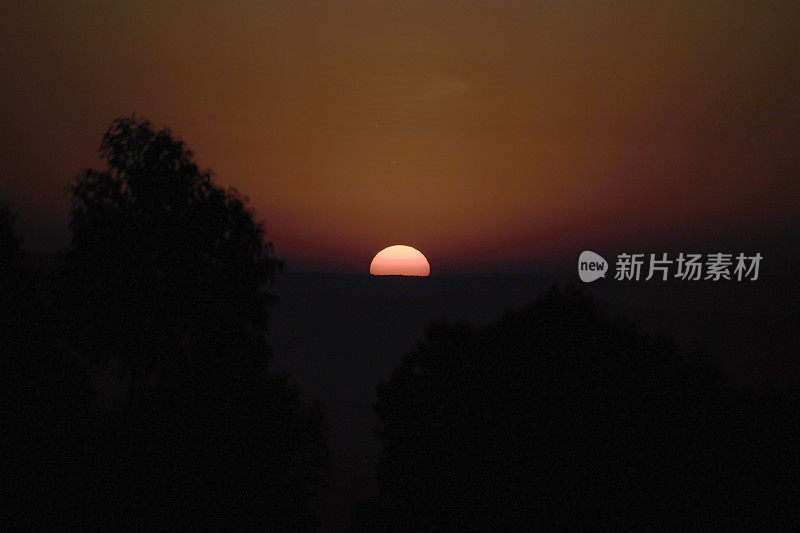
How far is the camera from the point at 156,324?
2577 centimetres

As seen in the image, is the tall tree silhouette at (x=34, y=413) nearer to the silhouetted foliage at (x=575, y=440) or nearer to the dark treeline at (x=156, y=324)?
the dark treeline at (x=156, y=324)

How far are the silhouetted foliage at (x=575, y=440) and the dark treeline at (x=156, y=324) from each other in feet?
12.7

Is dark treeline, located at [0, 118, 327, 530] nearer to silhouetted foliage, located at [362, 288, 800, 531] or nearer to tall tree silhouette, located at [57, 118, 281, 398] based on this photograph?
tall tree silhouette, located at [57, 118, 281, 398]

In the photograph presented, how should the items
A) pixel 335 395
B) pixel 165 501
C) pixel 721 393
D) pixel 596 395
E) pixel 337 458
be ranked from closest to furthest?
pixel 165 501, pixel 596 395, pixel 721 393, pixel 337 458, pixel 335 395

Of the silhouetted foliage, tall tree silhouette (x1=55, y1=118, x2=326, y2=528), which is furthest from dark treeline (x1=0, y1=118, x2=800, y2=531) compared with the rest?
tall tree silhouette (x1=55, y1=118, x2=326, y2=528)

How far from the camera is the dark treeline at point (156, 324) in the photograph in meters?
19.1

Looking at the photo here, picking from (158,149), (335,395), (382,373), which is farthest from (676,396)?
(382,373)

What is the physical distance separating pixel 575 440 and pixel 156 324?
582 inches

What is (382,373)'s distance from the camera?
517 feet

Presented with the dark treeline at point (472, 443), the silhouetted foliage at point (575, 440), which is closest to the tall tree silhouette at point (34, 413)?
the dark treeline at point (472, 443)

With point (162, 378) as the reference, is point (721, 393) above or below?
above

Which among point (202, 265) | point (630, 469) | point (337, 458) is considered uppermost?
point (202, 265)

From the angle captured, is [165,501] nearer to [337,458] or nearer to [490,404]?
[490,404]

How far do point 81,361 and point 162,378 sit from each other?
4914mm
